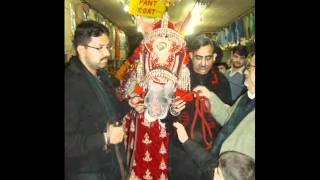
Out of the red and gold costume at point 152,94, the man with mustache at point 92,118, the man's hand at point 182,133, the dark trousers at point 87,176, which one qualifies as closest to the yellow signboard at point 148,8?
the red and gold costume at point 152,94

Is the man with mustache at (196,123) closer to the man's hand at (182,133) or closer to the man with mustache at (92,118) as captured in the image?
the man's hand at (182,133)

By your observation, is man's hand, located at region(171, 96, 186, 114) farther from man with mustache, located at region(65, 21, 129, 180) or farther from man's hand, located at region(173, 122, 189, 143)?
man with mustache, located at region(65, 21, 129, 180)

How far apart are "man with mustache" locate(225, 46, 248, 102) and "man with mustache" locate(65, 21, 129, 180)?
0.69 meters

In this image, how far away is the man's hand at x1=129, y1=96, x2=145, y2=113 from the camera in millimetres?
2547

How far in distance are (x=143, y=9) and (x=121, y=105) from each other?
582 mm

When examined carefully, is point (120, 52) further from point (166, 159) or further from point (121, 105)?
point (166, 159)

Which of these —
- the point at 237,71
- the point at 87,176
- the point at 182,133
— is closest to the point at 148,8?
the point at 237,71

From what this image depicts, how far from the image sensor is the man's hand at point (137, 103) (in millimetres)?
2547

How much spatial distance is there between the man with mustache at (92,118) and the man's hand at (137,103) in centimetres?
9

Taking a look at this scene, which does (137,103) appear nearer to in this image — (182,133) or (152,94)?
(152,94)

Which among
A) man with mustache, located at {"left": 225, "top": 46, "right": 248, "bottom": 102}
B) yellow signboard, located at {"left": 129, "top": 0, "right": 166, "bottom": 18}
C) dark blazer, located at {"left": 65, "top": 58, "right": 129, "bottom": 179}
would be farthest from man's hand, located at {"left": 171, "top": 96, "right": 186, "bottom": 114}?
yellow signboard, located at {"left": 129, "top": 0, "right": 166, "bottom": 18}

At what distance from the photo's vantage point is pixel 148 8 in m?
2.52
